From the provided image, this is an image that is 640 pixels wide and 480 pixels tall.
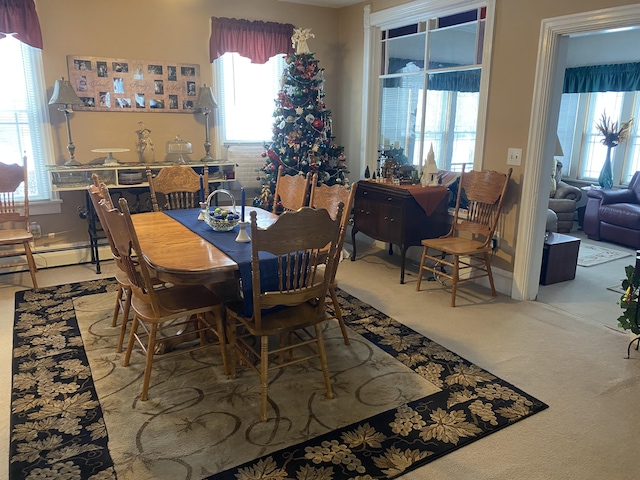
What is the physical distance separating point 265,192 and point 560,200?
403 cm

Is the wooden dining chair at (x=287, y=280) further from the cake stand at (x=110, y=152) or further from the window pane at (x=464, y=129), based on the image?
the cake stand at (x=110, y=152)

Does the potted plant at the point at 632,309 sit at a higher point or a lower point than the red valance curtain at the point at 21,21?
lower

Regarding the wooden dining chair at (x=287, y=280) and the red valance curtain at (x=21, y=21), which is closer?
the wooden dining chair at (x=287, y=280)

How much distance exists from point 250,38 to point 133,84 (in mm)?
1369

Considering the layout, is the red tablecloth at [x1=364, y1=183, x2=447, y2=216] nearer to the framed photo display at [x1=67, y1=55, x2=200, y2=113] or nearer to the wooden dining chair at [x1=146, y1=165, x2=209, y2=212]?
the wooden dining chair at [x1=146, y1=165, x2=209, y2=212]

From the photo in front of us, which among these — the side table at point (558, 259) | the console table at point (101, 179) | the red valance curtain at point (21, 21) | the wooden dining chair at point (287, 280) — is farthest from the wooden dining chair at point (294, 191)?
the red valance curtain at point (21, 21)

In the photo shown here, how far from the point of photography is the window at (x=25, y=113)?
176 inches

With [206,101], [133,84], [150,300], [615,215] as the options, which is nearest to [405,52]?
[206,101]

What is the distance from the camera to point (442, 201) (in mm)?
4668

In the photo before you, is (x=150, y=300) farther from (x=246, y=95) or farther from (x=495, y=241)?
(x=246, y=95)

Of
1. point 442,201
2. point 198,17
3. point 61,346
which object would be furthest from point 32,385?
point 198,17

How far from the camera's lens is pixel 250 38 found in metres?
5.33

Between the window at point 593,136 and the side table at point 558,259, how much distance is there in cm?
303

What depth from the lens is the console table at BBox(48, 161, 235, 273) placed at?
446 cm
